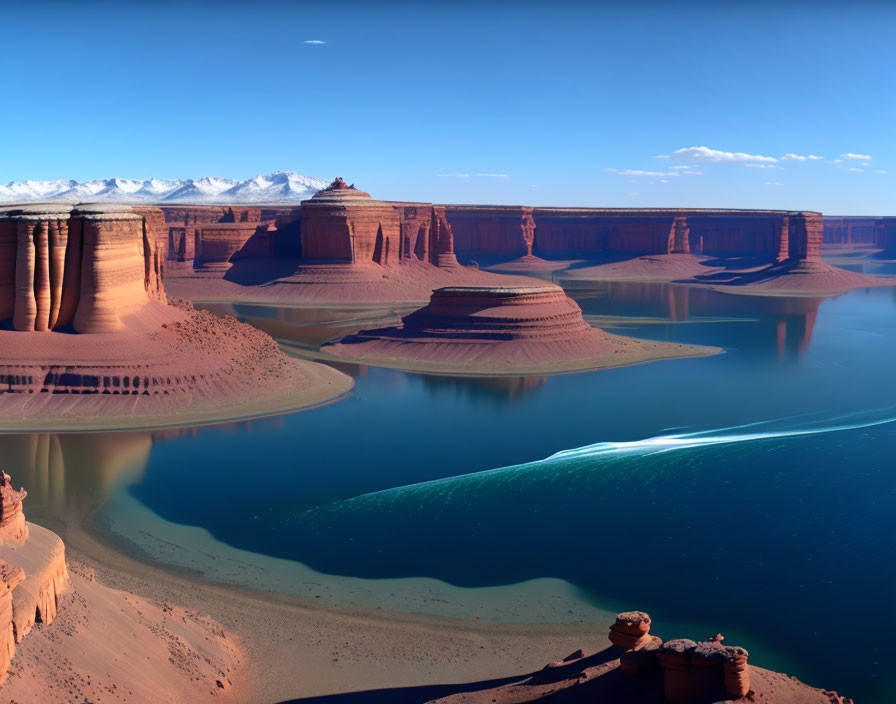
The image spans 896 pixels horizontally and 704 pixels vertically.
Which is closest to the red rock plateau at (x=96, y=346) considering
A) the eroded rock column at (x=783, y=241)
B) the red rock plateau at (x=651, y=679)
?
the red rock plateau at (x=651, y=679)

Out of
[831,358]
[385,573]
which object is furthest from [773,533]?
[831,358]

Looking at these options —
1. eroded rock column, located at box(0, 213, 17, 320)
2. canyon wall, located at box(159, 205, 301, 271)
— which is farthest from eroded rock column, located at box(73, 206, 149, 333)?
canyon wall, located at box(159, 205, 301, 271)

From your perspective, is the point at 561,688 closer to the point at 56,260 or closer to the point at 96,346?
the point at 96,346

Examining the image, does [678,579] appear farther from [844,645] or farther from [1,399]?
[1,399]

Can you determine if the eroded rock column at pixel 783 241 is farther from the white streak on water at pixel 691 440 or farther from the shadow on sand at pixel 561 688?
the shadow on sand at pixel 561 688

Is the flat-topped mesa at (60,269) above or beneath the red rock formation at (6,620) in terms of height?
above
